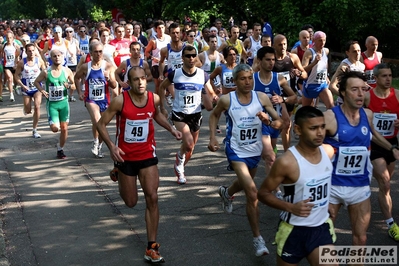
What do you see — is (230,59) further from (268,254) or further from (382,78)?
(268,254)

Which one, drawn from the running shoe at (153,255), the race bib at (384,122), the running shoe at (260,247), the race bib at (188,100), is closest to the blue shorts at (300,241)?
the running shoe at (260,247)

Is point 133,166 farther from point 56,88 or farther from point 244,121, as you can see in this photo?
point 56,88

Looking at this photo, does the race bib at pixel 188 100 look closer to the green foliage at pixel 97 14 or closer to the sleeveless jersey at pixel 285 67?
the sleeveless jersey at pixel 285 67

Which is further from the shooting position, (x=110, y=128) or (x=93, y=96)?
(x=110, y=128)

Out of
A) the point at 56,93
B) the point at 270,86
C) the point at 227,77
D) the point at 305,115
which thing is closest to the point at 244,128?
the point at 270,86

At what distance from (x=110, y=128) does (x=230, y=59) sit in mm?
3997

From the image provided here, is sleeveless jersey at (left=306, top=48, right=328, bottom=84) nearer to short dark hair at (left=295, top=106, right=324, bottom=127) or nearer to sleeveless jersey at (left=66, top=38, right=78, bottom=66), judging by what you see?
short dark hair at (left=295, top=106, right=324, bottom=127)

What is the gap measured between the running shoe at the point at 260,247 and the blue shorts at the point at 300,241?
126cm

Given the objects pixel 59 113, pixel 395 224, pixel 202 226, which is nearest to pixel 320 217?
pixel 395 224

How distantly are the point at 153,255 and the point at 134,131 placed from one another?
1.29 meters

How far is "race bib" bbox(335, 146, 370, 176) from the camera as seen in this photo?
5348 millimetres

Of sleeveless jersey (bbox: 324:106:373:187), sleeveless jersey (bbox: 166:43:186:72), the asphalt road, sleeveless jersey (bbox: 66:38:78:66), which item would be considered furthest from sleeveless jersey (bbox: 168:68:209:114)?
sleeveless jersey (bbox: 66:38:78:66)

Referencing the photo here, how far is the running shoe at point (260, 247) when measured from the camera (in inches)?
235

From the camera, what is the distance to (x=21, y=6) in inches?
2566
